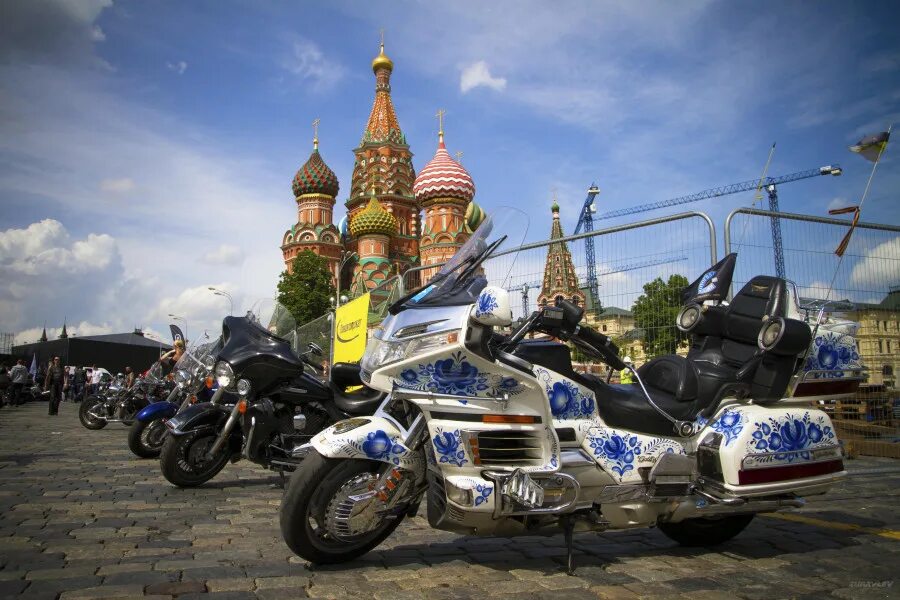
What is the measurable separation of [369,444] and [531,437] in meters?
0.84

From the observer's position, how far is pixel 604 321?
20.6 feet

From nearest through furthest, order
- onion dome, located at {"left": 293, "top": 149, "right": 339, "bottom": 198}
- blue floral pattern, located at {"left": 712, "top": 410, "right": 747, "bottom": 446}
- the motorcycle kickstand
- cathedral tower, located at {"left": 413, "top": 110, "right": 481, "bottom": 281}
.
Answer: the motorcycle kickstand, blue floral pattern, located at {"left": 712, "top": 410, "right": 747, "bottom": 446}, cathedral tower, located at {"left": 413, "top": 110, "right": 481, "bottom": 281}, onion dome, located at {"left": 293, "top": 149, "right": 339, "bottom": 198}

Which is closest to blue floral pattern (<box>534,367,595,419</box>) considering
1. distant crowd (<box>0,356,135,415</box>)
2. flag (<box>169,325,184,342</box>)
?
flag (<box>169,325,184,342</box>)

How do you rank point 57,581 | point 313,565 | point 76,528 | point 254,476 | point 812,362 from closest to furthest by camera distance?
1. point 57,581
2. point 313,565
3. point 812,362
4. point 76,528
5. point 254,476

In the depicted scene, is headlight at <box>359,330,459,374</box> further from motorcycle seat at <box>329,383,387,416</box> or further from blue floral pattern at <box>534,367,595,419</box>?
motorcycle seat at <box>329,383,387,416</box>

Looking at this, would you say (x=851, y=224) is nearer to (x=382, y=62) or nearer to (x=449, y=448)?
(x=449, y=448)

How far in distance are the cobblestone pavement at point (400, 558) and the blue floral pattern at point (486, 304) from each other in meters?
1.40

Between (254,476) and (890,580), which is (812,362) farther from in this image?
(254,476)

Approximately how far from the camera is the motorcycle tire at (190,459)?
620 centimetres

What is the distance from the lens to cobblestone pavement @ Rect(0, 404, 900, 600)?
11.0 ft

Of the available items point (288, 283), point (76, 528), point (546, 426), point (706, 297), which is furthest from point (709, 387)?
point (288, 283)

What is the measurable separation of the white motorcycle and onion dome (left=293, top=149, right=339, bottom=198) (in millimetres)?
55865

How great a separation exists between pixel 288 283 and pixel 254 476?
4438 centimetres

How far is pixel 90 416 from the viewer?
42.8 ft
